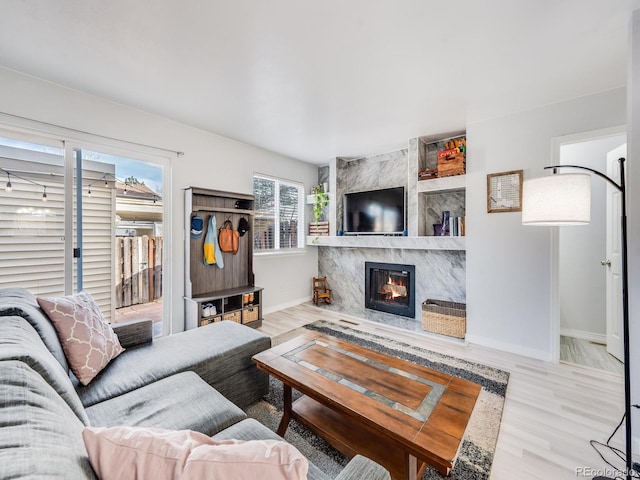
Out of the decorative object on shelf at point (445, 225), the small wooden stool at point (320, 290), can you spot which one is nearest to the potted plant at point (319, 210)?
the small wooden stool at point (320, 290)

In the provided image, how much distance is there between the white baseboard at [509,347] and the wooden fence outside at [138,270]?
145 inches

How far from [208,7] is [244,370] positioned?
235 cm

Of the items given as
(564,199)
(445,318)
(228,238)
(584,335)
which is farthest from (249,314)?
(584,335)

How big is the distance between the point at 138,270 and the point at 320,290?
9.39ft

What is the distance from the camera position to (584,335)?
3.29 metres

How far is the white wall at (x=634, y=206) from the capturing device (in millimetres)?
1604

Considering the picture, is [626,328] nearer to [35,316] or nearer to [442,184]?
[442,184]

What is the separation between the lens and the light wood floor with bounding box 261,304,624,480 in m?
1.53

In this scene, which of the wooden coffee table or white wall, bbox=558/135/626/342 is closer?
the wooden coffee table

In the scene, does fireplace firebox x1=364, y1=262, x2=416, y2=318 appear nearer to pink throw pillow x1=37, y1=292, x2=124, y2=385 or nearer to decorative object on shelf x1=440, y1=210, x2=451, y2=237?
decorative object on shelf x1=440, y1=210, x2=451, y2=237

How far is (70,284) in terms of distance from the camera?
2.48 m

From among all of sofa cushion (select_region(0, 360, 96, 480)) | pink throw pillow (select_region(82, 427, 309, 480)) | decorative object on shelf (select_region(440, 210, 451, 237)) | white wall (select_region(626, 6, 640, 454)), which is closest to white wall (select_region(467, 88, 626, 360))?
decorative object on shelf (select_region(440, 210, 451, 237))

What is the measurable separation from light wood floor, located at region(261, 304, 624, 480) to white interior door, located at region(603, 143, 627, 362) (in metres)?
0.52

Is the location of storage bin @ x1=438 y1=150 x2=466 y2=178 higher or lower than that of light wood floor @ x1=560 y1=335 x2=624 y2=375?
higher
